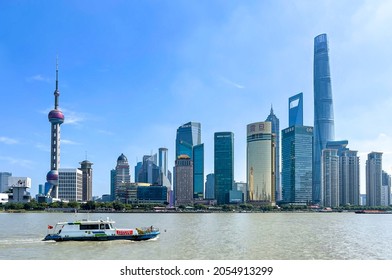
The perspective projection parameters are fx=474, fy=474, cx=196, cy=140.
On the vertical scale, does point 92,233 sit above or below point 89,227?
below

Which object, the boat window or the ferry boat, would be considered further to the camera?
the boat window

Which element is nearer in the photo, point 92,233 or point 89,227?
point 92,233

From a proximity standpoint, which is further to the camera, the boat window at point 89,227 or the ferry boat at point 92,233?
the boat window at point 89,227

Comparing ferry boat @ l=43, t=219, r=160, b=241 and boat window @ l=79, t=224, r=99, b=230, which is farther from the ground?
boat window @ l=79, t=224, r=99, b=230

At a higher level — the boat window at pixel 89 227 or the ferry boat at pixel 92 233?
the boat window at pixel 89 227

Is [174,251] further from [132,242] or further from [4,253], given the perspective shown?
[4,253]
